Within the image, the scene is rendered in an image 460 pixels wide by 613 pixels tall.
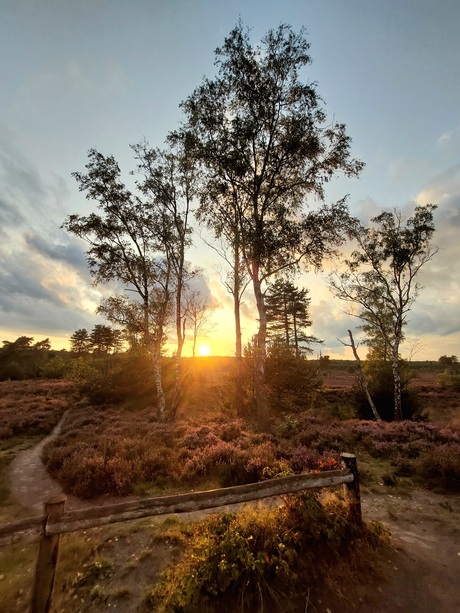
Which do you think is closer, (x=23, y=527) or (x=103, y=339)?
(x=23, y=527)

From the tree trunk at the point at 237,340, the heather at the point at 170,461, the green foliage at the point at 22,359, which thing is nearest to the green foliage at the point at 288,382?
the tree trunk at the point at 237,340

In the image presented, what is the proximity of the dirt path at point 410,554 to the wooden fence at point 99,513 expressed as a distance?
106 cm

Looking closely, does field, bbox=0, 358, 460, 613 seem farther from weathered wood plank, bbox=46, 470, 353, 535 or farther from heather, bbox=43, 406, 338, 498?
weathered wood plank, bbox=46, 470, 353, 535

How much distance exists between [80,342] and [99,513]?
66.9 meters

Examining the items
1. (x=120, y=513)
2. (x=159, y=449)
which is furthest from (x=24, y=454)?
(x=120, y=513)

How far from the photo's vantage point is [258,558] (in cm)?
450

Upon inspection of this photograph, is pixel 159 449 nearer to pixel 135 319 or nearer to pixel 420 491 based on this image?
pixel 420 491

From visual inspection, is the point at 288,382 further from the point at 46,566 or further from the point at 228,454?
the point at 46,566

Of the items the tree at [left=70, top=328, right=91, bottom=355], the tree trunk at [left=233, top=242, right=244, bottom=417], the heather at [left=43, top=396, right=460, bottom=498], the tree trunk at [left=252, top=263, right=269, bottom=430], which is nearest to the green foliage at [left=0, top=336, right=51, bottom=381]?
the tree at [left=70, top=328, right=91, bottom=355]

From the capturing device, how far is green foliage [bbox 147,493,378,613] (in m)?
4.26

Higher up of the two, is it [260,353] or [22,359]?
[22,359]

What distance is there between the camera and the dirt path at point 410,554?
4.34 m

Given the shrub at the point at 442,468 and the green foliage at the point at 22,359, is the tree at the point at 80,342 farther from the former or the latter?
the shrub at the point at 442,468

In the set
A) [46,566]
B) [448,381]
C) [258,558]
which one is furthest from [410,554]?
Answer: [448,381]
